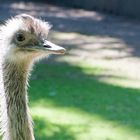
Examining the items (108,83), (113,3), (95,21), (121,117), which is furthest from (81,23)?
(121,117)

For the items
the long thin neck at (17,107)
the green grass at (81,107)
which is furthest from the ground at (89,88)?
the long thin neck at (17,107)

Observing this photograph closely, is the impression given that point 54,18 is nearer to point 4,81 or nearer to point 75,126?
point 75,126

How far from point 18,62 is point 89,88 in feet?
17.2

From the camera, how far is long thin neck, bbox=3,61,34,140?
12.1 feet

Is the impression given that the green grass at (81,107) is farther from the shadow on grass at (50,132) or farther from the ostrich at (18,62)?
the ostrich at (18,62)

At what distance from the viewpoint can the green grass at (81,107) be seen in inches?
281

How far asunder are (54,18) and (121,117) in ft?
25.5

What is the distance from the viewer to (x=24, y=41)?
3.58 metres

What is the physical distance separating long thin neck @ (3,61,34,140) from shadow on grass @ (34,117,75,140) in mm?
3184

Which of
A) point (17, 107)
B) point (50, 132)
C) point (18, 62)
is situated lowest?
point (50, 132)

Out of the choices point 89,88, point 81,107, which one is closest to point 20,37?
point 81,107

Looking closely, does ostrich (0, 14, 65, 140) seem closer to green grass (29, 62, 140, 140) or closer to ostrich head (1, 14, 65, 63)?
ostrich head (1, 14, 65, 63)

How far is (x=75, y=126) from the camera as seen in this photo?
7285mm

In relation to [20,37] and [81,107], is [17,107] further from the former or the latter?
[81,107]
